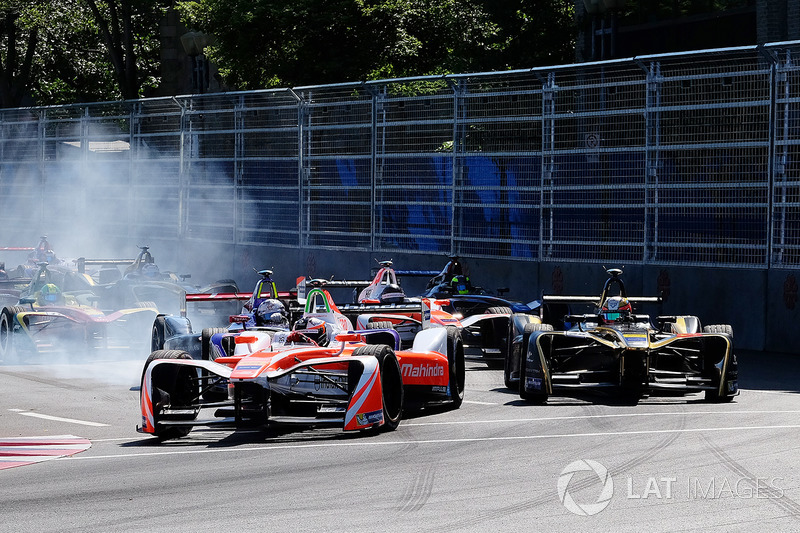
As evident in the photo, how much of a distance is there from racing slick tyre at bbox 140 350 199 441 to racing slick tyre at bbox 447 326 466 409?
9.35 ft

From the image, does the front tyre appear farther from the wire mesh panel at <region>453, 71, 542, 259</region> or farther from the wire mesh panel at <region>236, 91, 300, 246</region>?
the wire mesh panel at <region>236, 91, 300, 246</region>

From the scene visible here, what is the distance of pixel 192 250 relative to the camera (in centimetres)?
2941

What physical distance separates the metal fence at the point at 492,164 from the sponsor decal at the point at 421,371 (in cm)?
702

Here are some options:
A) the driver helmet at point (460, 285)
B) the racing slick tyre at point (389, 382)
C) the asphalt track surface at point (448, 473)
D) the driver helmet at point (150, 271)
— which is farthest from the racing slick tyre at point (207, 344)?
the driver helmet at point (150, 271)

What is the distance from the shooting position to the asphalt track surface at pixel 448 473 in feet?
24.1

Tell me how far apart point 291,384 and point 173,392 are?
108 cm

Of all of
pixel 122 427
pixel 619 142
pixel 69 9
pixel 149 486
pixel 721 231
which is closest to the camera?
pixel 149 486

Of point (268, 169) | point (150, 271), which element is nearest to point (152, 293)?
point (150, 271)

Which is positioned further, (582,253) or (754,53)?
(582,253)

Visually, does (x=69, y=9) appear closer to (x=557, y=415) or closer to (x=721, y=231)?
(x=721, y=231)

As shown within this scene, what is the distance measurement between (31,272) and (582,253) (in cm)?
1214

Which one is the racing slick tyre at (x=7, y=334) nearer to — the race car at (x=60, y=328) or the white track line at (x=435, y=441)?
the race car at (x=60, y=328)

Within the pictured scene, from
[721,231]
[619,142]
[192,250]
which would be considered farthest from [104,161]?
[721,231]

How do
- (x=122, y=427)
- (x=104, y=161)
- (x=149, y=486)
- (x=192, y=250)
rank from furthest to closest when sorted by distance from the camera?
(x=104, y=161)
(x=192, y=250)
(x=122, y=427)
(x=149, y=486)
